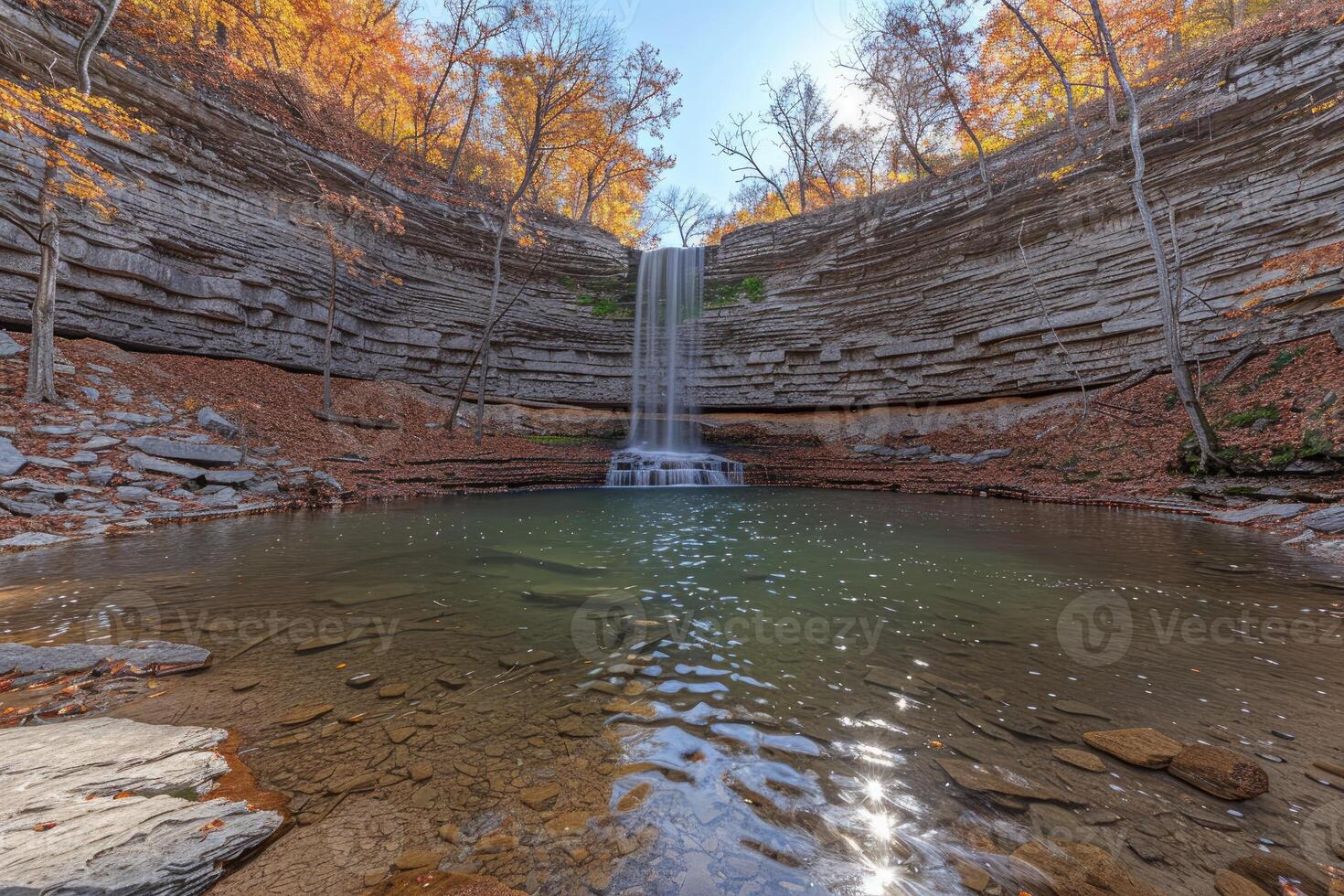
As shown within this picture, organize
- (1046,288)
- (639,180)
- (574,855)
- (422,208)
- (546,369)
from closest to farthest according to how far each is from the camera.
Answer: (574,855)
(1046,288)
(422,208)
(546,369)
(639,180)

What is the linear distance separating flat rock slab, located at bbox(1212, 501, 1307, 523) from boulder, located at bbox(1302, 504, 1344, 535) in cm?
59

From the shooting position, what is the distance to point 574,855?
157cm

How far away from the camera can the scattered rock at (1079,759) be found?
203 cm

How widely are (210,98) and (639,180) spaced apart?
58.1 feet

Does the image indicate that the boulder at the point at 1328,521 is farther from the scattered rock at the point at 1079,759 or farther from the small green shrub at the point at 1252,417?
the scattered rock at the point at 1079,759

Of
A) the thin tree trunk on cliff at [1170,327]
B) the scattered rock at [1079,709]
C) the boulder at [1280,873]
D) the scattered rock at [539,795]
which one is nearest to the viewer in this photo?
the boulder at [1280,873]

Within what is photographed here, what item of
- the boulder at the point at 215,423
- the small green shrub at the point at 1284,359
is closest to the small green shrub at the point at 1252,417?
the small green shrub at the point at 1284,359

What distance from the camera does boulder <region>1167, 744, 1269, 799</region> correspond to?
1819 millimetres

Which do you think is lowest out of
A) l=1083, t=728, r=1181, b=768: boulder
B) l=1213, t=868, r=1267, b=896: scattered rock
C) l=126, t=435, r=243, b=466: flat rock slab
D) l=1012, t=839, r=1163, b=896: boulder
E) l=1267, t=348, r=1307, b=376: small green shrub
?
l=1012, t=839, r=1163, b=896: boulder

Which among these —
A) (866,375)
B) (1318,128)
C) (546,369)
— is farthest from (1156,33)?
(546,369)

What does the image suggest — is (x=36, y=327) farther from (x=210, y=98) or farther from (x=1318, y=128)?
(x=1318, y=128)

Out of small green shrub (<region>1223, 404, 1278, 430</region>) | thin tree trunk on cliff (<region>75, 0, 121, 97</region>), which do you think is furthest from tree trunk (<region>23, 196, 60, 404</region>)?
small green shrub (<region>1223, 404, 1278, 430</region>)

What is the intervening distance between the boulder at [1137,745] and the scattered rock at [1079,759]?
10 centimetres

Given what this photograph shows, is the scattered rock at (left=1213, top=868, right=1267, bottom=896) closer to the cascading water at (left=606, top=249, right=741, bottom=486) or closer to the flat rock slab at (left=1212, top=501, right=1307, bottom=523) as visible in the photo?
the flat rock slab at (left=1212, top=501, right=1307, bottom=523)
